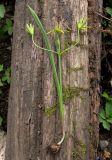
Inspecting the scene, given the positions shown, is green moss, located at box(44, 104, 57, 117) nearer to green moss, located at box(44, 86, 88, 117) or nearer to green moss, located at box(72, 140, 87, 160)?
green moss, located at box(44, 86, 88, 117)

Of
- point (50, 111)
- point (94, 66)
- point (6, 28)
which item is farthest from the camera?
point (6, 28)

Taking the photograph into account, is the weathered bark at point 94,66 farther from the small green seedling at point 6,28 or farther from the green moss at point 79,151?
the small green seedling at point 6,28

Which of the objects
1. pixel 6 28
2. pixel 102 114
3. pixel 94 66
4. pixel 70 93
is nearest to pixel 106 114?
pixel 102 114

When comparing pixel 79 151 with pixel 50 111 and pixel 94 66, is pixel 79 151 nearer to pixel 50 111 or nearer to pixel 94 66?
pixel 50 111

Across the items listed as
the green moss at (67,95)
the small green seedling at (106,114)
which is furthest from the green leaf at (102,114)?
the green moss at (67,95)

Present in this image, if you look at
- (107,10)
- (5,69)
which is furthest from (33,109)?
(107,10)

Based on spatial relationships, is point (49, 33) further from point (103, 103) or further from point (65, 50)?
point (103, 103)
